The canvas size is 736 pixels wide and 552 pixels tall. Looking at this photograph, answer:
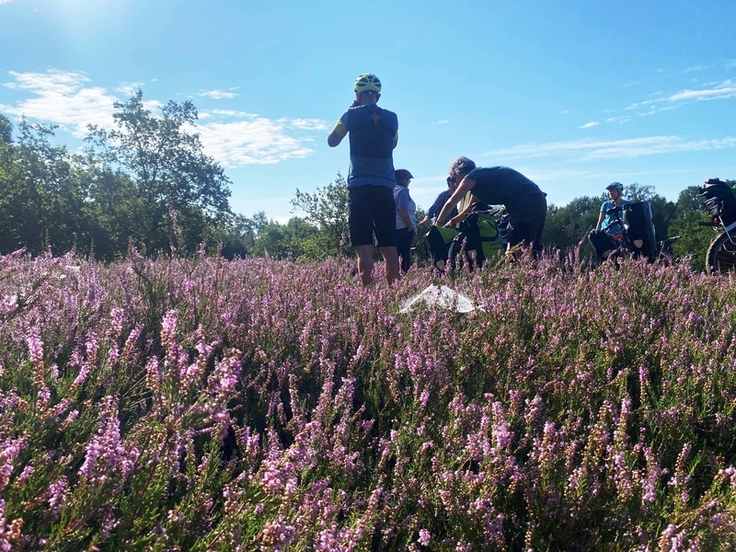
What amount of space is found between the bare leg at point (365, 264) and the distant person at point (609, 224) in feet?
16.2

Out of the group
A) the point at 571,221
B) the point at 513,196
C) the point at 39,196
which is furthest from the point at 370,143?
the point at 571,221

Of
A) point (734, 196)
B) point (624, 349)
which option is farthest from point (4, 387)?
point (734, 196)

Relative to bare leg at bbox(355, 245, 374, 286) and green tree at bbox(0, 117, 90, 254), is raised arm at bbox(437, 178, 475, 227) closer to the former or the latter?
bare leg at bbox(355, 245, 374, 286)

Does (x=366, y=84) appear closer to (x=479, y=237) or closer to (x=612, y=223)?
(x=479, y=237)

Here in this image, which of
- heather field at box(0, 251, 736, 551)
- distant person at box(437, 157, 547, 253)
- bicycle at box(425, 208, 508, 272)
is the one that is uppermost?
distant person at box(437, 157, 547, 253)

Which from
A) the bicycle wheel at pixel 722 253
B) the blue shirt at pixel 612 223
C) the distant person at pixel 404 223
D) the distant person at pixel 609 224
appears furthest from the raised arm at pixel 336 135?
the blue shirt at pixel 612 223

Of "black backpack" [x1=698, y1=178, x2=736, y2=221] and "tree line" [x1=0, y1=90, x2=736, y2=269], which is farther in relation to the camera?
"tree line" [x1=0, y1=90, x2=736, y2=269]

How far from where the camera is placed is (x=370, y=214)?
5.46 meters

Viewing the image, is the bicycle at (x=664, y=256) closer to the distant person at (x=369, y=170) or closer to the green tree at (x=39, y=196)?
the distant person at (x=369, y=170)

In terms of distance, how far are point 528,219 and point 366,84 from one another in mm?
2504

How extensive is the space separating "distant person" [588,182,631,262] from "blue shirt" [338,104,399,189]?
4878 millimetres

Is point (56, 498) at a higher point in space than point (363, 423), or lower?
higher

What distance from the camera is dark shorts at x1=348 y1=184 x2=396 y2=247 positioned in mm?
5414

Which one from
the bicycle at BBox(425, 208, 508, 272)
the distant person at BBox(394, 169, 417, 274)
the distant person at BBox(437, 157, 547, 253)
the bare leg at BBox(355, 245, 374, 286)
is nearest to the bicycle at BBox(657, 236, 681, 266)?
the distant person at BBox(437, 157, 547, 253)
